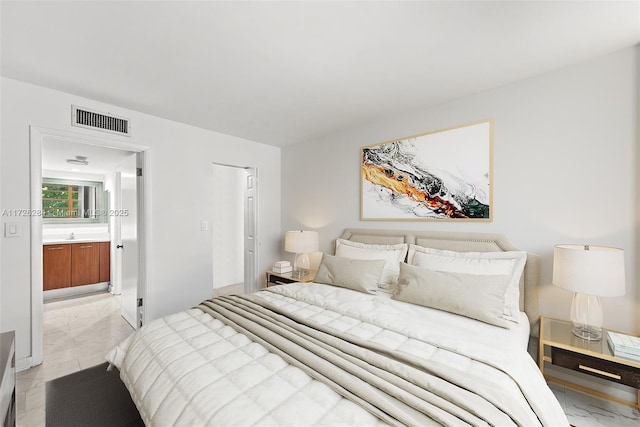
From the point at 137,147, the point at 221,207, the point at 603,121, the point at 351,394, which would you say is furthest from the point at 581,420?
the point at 221,207

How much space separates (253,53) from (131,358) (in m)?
2.06

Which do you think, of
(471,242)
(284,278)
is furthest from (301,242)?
(471,242)

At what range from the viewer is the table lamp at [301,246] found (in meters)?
3.41

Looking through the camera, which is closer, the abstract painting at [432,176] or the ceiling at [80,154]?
the abstract painting at [432,176]

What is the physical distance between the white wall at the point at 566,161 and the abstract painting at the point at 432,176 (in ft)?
0.30

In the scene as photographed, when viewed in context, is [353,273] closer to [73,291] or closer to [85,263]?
[85,263]

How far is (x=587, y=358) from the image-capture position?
163 cm

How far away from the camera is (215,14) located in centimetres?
153

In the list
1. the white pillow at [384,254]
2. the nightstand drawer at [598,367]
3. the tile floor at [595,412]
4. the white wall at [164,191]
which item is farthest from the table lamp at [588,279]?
the white wall at [164,191]

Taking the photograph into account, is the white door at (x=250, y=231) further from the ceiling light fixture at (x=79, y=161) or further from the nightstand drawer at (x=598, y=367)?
the nightstand drawer at (x=598, y=367)

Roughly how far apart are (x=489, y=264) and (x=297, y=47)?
6.83 ft

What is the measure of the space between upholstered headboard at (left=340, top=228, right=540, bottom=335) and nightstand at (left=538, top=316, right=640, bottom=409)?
187 millimetres

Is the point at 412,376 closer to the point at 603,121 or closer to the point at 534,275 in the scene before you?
the point at 534,275

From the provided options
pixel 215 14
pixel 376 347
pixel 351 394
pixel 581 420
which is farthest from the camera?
pixel 581 420
